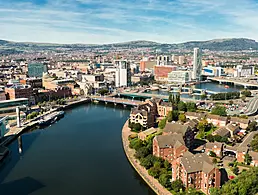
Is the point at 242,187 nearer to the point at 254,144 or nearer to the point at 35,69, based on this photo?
the point at 254,144

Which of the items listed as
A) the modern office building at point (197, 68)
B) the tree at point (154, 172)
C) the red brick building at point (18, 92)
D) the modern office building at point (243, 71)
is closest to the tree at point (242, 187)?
the tree at point (154, 172)

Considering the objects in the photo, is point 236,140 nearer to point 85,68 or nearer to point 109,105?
point 109,105

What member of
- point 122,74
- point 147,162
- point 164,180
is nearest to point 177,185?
point 164,180

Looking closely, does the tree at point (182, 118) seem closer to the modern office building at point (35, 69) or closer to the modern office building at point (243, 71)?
the modern office building at point (35, 69)

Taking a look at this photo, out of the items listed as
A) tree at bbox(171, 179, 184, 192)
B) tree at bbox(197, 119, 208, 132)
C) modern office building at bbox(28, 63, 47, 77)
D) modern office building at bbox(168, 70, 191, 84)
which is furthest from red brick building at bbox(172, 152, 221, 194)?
modern office building at bbox(28, 63, 47, 77)

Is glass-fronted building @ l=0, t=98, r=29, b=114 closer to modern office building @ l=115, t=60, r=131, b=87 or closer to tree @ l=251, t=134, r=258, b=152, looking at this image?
modern office building @ l=115, t=60, r=131, b=87

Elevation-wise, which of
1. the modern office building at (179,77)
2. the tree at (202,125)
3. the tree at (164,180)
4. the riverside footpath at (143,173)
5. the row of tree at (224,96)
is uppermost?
the modern office building at (179,77)
